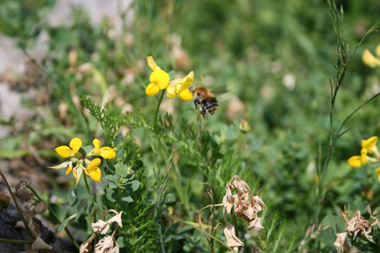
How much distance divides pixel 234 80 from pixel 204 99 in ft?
6.00

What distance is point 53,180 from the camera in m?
2.48

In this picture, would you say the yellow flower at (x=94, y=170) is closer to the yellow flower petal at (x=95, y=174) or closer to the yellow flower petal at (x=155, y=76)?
the yellow flower petal at (x=95, y=174)

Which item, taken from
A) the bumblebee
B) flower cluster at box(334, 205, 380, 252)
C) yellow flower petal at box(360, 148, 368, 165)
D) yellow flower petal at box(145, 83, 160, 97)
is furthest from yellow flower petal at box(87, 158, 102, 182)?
yellow flower petal at box(360, 148, 368, 165)

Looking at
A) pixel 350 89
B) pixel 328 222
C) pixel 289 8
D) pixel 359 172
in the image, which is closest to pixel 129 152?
pixel 328 222

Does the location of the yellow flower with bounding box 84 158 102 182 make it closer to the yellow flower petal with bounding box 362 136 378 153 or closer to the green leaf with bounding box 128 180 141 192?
the green leaf with bounding box 128 180 141 192

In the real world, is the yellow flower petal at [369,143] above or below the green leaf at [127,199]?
above

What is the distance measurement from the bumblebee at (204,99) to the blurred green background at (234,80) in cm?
7

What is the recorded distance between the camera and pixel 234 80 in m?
3.64

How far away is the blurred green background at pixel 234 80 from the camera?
2521 millimetres

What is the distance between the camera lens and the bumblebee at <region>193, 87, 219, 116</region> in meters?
1.88

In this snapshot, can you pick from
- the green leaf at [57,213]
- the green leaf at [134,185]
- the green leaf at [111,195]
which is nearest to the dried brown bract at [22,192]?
the green leaf at [57,213]

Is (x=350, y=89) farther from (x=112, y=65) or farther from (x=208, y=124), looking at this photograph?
(x=112, y=65)

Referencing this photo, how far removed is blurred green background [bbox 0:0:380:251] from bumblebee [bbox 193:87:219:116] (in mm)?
68

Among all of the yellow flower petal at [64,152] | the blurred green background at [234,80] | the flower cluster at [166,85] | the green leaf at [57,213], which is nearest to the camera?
the yellow flower petal at [64,152]
